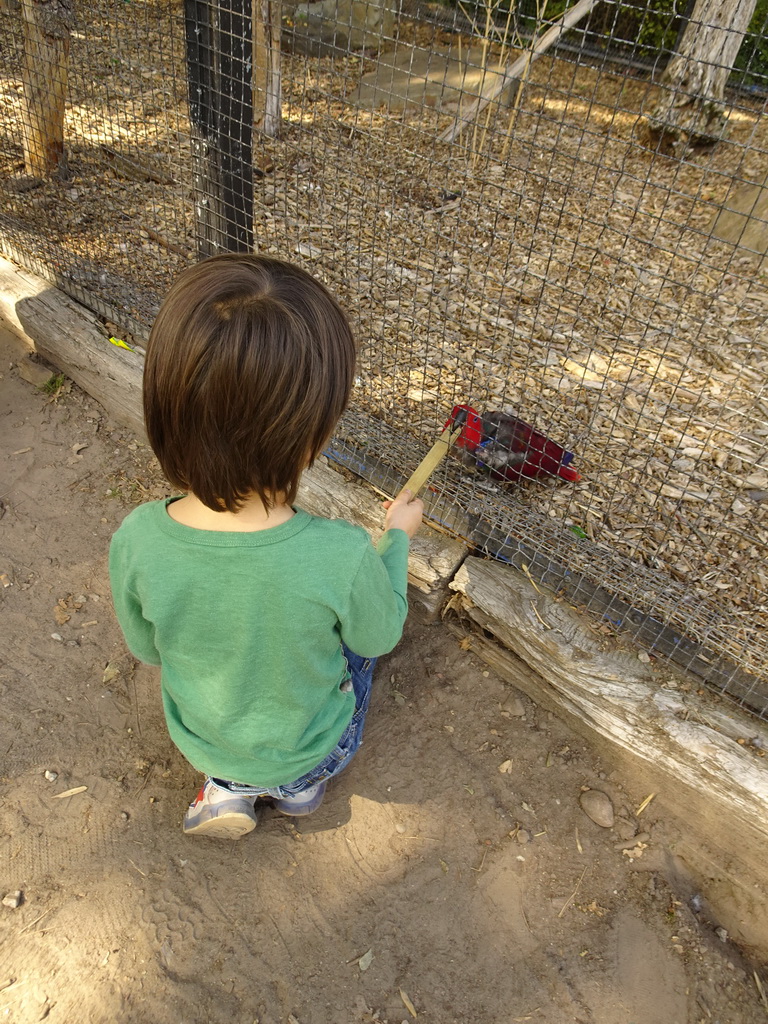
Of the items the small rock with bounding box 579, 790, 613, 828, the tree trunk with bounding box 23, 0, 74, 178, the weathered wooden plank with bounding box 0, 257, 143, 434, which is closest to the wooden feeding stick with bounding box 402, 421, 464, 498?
the small rock with bounding box 579, 790, 613, 828

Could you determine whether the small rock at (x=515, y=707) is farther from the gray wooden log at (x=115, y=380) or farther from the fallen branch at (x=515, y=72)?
the fallen branch at (x=515, y=72)

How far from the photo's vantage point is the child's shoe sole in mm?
1807

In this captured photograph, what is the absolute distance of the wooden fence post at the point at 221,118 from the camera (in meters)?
2.14

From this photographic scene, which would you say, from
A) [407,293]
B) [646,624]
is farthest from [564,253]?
[646,624]

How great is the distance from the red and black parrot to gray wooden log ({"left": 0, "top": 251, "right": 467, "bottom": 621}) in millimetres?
309

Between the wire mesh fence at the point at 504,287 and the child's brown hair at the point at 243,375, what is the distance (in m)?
0.71

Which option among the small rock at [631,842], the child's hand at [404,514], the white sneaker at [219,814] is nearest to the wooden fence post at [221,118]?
the child's hand at [404,514]

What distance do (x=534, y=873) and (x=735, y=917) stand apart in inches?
19.8

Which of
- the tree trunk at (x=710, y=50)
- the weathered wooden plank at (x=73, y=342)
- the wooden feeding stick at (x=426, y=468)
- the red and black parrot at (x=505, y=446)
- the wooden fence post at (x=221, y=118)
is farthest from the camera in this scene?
the tree trunk at (x=710, y=50)

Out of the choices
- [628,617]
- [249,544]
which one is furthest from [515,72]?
[249,544]

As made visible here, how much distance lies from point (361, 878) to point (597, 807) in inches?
25.8

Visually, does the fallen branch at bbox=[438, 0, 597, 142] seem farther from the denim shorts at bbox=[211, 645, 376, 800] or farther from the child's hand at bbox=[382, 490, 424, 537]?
the denim shorts at bbox=[211, 645, 376, 800]

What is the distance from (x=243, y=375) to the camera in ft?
3.78

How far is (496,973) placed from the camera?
1.78 metres
